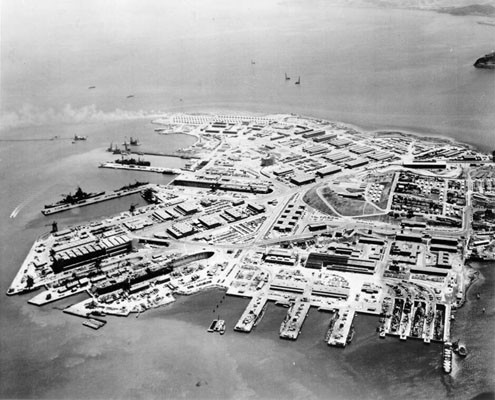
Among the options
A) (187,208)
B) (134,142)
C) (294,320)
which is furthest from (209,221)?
(134,142)

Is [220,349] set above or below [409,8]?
below

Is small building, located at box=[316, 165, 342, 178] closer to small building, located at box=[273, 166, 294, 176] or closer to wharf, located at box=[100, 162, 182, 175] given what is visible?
small building, located at box=[273, 166, 294, 176]

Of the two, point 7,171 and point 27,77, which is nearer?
point 7,171

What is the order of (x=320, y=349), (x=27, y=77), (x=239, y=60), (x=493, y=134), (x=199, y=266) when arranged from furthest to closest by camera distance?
1. (x=239, y=60)
2. (x=27, y=77)
3. (x=493, y=134)
4. (x=199, y=266)
5. (x=320, y=349)

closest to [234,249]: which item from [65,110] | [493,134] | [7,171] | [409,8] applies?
[7,171]

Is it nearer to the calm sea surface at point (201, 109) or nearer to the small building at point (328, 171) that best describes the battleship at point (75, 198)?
the calm sea surface at point (201, 109)

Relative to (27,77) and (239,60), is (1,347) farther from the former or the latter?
(239,60)

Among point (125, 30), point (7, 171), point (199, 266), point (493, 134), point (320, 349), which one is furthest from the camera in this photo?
point (125, 30)
